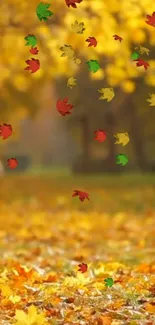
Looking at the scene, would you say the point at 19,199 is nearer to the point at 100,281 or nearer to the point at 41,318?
the point at 100,281

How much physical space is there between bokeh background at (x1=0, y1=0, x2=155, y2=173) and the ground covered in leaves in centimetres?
134

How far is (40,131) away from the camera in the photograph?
250ft

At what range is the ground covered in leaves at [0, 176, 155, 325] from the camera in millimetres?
6148

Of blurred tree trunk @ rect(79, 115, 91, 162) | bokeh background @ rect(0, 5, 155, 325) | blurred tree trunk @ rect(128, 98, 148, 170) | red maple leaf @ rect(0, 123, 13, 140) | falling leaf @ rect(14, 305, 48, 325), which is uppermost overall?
blurred tree trunk @ rect(79, 115, 91, 162)

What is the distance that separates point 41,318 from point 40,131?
7059 cm

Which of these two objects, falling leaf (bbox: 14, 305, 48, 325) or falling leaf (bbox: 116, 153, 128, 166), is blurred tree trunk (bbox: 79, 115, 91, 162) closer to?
falling leaf (bbox: 116, 153, 128, 166)

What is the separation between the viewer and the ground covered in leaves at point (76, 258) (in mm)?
6148

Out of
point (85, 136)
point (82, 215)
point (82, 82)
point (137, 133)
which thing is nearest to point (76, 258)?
point (82, 215)

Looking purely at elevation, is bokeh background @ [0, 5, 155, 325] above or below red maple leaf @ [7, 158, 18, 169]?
above

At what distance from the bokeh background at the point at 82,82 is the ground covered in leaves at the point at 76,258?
1343 millimetres

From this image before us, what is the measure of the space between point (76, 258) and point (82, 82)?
81.2 ft

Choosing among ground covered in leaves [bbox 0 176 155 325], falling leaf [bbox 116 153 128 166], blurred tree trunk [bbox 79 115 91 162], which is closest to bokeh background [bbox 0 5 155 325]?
ground covered in leaves [bbox 0 176 155 325]

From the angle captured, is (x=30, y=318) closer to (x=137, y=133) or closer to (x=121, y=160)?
(x=121, y=160)

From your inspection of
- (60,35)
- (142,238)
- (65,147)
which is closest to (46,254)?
(142,238)
